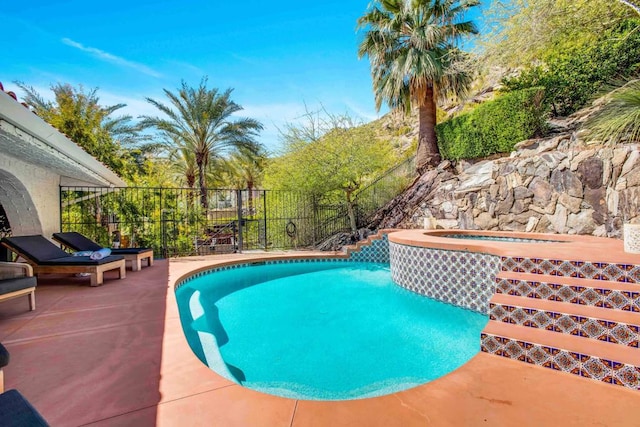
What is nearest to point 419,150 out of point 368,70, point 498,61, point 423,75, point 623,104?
point 423,75

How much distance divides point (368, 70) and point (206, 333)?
1277 centimetres

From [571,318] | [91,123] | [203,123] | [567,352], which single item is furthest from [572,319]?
[91,123]

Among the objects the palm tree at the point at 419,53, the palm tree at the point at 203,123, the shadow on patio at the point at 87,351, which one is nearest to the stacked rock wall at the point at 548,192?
the palm tree at the point at 419,53

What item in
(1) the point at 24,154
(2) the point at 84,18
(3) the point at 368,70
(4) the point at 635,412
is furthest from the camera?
(3) the point at 368,70

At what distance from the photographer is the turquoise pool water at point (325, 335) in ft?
10.4

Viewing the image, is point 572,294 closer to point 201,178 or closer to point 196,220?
point 196,220

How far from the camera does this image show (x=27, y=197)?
660 centimetres

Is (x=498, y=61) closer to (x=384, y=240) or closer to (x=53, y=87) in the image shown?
(x=384, y=240)

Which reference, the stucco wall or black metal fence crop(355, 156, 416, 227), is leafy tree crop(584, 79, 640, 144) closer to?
black metal fence crop(355, 156, 416, 227)

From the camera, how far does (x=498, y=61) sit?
8.33m

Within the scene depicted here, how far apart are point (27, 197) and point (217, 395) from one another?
725 cm

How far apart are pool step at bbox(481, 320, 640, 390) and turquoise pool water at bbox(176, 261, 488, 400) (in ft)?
2.41

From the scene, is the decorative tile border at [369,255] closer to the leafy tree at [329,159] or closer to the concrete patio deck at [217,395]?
the leafy tree at [329,159]

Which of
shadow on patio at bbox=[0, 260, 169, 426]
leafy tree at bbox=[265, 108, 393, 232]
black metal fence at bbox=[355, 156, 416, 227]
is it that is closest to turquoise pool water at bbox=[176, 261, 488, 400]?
shadow on patio at bbox=[0, 260, 169, 426]
